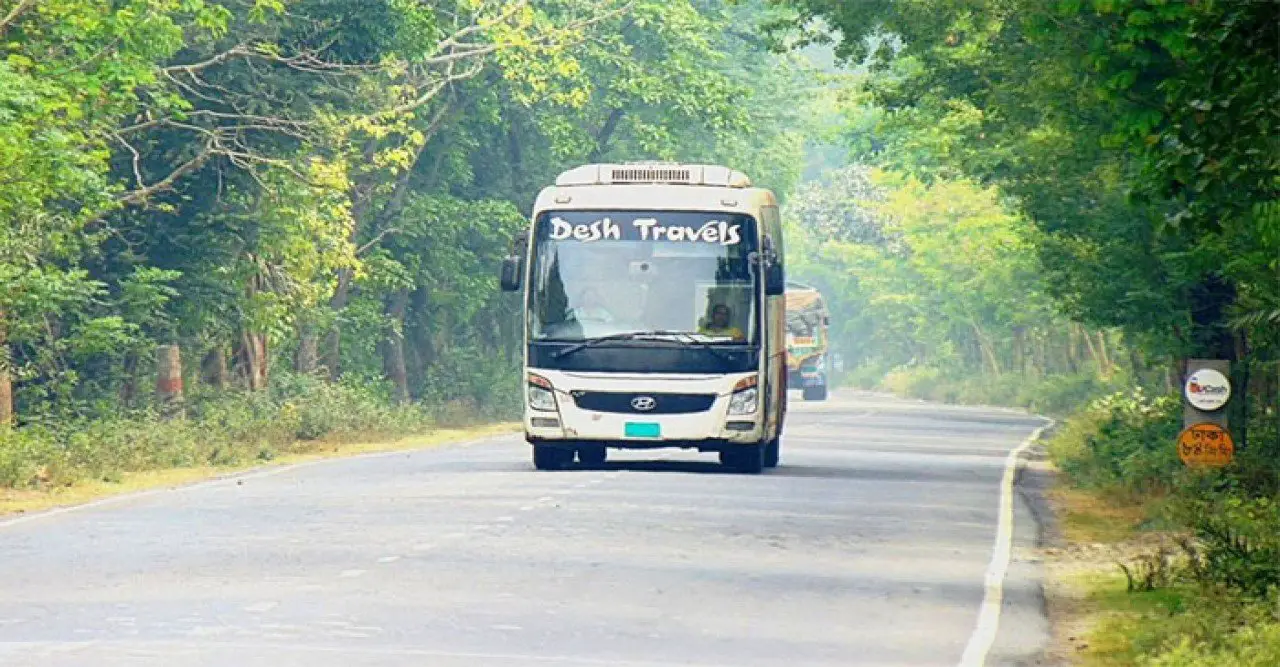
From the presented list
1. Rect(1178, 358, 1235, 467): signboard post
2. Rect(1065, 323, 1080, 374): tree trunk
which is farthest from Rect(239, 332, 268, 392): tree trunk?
Rect(1065, 323, 1080, 374): tree trunk

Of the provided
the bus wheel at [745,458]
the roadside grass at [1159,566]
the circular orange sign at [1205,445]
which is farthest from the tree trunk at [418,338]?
the circular orange sign at [1205,445]

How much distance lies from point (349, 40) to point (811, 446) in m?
10.5

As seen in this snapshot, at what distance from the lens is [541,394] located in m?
31.5

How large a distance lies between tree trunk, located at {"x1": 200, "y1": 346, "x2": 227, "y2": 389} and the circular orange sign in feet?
76.3

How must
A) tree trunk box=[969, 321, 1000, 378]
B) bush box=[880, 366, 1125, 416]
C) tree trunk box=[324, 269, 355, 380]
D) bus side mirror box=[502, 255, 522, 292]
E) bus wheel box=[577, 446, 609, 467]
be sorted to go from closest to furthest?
1. bus side mirror box=[502, 255, 522, 292]
2. bus wheel box=[577, 446, 609, 467]
3. tree trunk box=[324, 269, 355, 380]
4. bush box=[880, 366, 1125, 416]
5. tree trunk box=[969, 321, 1000, 378]

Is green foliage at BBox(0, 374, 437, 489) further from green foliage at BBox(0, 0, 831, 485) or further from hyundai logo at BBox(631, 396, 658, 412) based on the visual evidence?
hyundai logo at BBox(631, 396, 658, 412)

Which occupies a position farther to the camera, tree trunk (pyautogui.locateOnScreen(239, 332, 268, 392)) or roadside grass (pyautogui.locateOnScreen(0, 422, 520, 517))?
tree trunk (pyautogui.locateOnScreen(239, 332, 268, 392))

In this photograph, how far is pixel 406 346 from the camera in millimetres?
61281

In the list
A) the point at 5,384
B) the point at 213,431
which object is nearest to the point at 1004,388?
the point at 213,431

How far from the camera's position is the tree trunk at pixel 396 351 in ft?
189

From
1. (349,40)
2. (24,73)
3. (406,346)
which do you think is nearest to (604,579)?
(24,73)

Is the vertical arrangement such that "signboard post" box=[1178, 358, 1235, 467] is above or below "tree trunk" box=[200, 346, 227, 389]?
below

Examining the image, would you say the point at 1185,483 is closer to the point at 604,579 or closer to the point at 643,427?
the point at 643,427

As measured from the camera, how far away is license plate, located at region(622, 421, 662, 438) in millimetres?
31250
